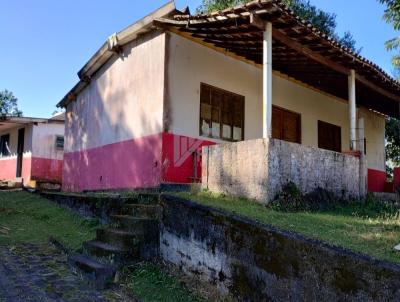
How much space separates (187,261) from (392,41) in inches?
319

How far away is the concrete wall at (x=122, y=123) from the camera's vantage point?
899 centimetres

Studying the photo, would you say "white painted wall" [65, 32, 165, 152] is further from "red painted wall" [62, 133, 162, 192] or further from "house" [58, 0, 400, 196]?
"red painted wall" [62, 133, 162, 192]

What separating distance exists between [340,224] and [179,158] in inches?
166

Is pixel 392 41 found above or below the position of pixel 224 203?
above

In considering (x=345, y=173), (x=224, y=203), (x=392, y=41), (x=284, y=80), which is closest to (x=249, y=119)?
(x=284, y=80)

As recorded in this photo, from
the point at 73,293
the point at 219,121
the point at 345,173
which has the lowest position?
the point at 73,293

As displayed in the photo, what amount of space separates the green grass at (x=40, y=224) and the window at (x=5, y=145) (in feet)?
35.1

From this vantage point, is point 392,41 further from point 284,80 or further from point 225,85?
point 225,85

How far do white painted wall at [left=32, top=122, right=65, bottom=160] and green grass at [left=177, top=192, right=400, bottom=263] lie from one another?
13.9 m

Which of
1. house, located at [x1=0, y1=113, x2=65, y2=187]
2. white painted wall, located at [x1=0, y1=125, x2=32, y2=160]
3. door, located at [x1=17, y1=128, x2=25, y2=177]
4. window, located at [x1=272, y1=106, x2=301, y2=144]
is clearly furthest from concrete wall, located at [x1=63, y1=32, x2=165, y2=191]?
door, located at [x1=17, y1=128, x2=25, y2=177]

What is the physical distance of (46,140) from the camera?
19.1 metres

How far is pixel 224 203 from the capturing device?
6.05 metres

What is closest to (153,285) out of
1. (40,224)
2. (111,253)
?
(111,253)

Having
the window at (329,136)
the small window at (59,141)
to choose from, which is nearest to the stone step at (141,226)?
the window at (329,136)
